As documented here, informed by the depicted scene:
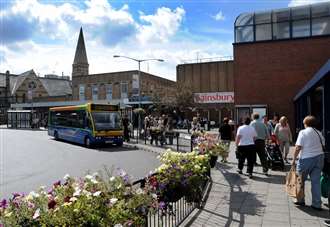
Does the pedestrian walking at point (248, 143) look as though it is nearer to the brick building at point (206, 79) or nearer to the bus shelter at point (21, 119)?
the brick building at point (206, 79)

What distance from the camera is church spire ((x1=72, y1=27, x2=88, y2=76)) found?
9519 cm

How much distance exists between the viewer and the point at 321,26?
25.0m

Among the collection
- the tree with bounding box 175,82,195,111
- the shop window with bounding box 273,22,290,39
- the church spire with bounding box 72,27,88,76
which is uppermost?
the church spire with bounding box 72,27,88,76

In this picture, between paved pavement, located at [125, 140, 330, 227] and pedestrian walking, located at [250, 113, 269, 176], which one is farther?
pedestrian walking, located at [250, 113, 269, 176]

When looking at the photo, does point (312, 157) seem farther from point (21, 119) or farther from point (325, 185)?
point (21, 119)

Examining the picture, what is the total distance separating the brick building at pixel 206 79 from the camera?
55.7 meters

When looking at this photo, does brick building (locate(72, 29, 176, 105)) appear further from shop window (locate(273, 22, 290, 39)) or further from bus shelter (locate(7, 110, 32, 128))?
shop window (locate(273, 22, 290, 39))

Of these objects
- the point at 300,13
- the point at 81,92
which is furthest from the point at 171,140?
the point at 81,92

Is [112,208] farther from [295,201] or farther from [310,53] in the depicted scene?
[310,53]

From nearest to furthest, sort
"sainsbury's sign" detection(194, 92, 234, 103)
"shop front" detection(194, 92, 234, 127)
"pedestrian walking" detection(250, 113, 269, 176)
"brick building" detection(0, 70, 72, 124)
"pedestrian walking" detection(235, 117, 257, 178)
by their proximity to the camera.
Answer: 1. "pedestrian walking" detection(235, 117, 257, 178)
2. "pedestrian walking" detection(250, 113, 269, 176)
3. "shop front" detection(194, 92, 234, 127)
4. "sainsbury's sign" detection(194, 92, 234, 103)
5. "brick building" detection(0, 70, 72, 124)

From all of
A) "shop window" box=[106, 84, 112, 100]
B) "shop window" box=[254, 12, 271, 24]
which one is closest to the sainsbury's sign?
"shop window" box=[106, 84, 112, 100]

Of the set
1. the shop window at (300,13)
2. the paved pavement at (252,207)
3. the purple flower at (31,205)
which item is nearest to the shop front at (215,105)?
the shop window at (300,13)

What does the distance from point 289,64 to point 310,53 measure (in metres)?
1.58

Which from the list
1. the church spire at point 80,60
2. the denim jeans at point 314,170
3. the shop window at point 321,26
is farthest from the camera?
the church spire at point 80,60
